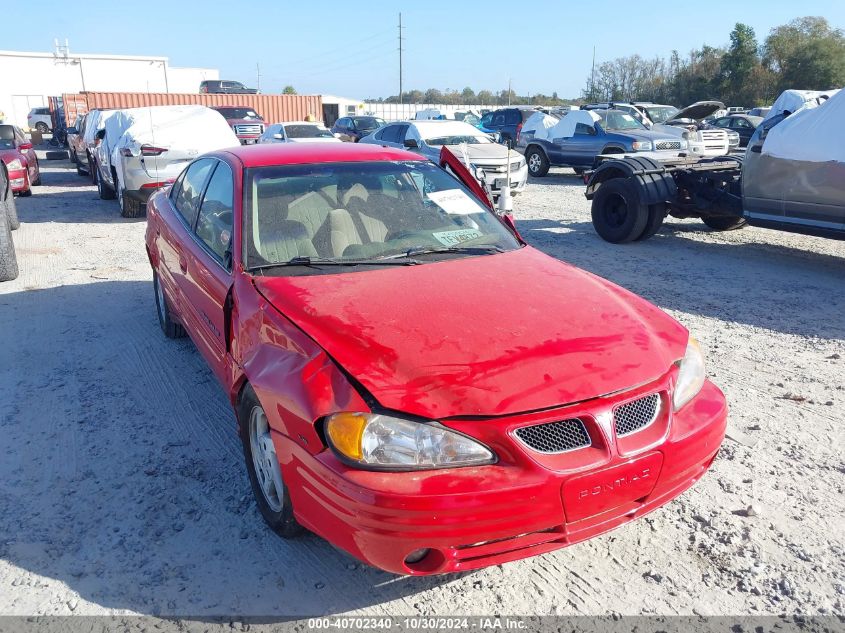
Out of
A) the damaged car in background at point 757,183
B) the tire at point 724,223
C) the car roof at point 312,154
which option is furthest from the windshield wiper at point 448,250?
the tire at point 724,223

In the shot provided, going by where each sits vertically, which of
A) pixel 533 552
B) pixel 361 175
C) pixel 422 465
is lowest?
pixel 533 552

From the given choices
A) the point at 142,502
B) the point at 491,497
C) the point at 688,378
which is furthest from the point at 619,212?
the point at 491,497

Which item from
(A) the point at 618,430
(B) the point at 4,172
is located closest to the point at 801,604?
(A) the point at 618,430

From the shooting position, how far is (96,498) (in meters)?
3.13

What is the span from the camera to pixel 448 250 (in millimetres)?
3457

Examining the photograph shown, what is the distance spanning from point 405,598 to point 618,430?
1.02 metres

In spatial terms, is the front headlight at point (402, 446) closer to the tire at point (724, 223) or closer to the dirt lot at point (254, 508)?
the dirt lot at point (254, 508)

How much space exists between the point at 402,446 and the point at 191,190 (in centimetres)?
297

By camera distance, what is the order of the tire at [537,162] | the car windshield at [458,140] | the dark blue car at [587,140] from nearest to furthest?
the car windshield at [458,140] → the dark blue car at [587,140] → the tire at [537,162]

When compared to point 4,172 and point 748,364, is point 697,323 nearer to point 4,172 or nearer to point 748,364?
point 748,364

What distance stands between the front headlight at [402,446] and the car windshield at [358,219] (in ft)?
3.75

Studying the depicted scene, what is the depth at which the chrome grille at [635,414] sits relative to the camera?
2.31m

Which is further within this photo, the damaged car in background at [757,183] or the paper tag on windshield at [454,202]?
the damaged car in background at [757,183]

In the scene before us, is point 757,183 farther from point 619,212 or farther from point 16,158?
point 16,158
